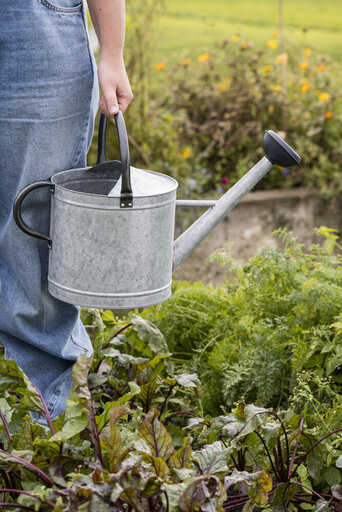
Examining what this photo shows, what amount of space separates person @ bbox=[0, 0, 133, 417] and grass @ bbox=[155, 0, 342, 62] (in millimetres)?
7108

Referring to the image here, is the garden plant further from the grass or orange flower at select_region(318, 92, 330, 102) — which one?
the grass

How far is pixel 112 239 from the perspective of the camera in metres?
1.69

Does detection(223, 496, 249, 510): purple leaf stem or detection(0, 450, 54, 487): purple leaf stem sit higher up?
detection(0, 450, 54, 487): purple leaf stem

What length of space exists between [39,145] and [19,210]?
0.19m

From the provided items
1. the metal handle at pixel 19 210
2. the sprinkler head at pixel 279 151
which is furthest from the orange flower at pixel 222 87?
the metal handle at pixel 19 210

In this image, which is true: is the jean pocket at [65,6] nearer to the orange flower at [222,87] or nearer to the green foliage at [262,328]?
the green foliage at [262,328]

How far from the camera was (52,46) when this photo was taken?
176 cm

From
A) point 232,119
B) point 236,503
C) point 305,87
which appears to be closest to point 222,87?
point 232,119

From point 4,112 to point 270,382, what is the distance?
1.07 meters

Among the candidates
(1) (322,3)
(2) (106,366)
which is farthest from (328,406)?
(1) (322,3)

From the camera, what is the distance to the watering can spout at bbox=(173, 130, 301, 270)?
6.57 feet

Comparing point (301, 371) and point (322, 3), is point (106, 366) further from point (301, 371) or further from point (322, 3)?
point (322, 3)

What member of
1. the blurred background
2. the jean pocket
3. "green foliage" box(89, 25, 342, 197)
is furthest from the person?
"green foliage" box(89, 25, 342, 197)

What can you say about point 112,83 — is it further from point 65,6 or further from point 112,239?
point 112,239
